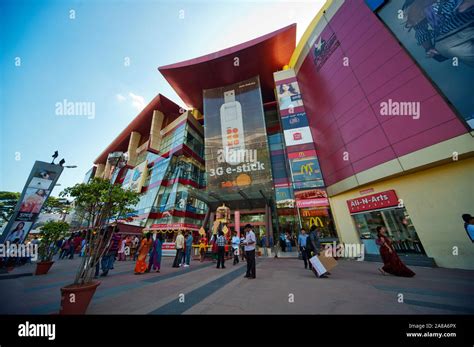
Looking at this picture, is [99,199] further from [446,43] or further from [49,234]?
[446,43]

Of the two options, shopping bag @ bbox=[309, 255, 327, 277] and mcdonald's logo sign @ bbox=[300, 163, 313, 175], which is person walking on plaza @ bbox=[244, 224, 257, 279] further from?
mcdonald's logo sign @ bbox=[300, 163, 313, 175]

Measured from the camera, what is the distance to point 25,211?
30.2ft

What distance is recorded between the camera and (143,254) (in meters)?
7.46

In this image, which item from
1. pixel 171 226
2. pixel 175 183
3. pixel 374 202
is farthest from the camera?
pixel 175 183

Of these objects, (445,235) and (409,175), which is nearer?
(445,235)

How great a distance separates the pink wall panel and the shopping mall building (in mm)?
63

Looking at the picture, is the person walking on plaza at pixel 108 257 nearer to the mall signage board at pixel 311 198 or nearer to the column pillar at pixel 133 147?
the mall signage board at pixel 311 198

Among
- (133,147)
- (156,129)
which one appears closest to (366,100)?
(156,129)

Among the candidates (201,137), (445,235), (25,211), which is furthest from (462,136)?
(201,137)

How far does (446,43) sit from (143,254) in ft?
50.1

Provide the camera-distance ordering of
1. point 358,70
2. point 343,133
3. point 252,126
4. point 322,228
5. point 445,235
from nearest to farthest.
A: point 445,235
point 358,70
point 343,133
point 322,228
point 252,126
